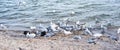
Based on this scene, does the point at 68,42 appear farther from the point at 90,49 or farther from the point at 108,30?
the point at 108,30

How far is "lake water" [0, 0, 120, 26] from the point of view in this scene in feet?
36.4

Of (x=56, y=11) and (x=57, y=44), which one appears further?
(x=56, y=11)

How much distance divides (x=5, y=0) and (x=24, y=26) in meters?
5.35

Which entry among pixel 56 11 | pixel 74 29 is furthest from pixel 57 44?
pixel 56 11

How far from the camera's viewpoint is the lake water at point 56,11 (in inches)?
437

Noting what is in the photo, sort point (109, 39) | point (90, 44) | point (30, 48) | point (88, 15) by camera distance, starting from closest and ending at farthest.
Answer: point (30, 48)
point (90, 44)
point (109, 39)
point (88, 15)

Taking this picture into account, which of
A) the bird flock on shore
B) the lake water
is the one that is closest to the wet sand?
the bird flock on shore

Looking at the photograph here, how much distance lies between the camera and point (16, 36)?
9.03 metres

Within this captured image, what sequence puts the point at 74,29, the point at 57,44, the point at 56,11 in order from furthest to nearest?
the point at 56,11, the point at 74,29, the point at 57,44

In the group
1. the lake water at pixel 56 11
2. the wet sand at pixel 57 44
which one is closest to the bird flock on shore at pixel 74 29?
the wet sand at pixel 57 44

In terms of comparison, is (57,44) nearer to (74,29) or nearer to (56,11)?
(74,29)

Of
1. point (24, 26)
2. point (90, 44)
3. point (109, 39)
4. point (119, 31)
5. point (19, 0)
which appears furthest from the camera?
point (19, 0)

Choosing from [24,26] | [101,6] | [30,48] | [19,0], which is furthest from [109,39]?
[19,0]

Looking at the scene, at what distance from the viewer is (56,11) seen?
484 inches
